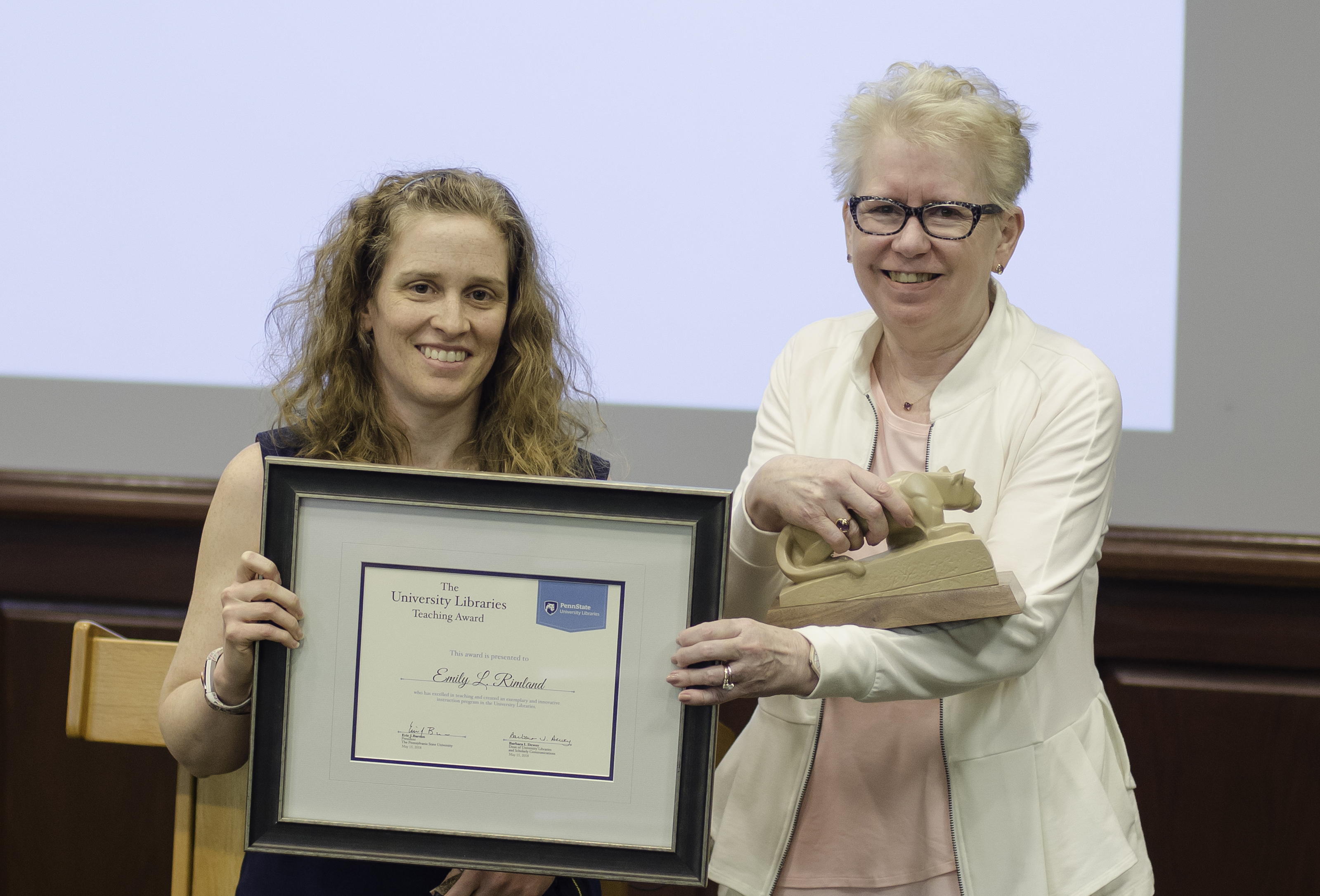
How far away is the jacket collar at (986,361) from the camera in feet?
3.97

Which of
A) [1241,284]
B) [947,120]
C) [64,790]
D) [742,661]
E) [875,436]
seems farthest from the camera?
[64,790]

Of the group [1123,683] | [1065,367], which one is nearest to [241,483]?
[1065,367]

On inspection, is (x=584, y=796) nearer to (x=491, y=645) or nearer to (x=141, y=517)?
(x=491, y=645)

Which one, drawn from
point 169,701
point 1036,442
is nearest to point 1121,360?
point 1036,442

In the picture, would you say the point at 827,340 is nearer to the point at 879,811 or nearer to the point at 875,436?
the point at 875,436

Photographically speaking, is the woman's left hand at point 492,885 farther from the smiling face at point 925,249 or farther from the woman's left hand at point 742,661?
the smiling face at point 925,249

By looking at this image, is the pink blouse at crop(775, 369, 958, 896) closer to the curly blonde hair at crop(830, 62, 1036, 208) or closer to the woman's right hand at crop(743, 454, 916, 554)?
the woman's right hand at crop(743, 454, 916, 554)

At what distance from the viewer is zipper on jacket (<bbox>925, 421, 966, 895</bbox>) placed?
1.15 m

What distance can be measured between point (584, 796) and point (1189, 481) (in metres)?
1.59

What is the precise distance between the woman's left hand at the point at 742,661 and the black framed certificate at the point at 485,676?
0.04 metres

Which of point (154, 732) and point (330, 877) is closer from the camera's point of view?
point (330, 877)

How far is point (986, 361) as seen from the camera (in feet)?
4.01

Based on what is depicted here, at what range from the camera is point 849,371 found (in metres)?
1.29

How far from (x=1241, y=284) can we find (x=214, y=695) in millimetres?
A: 1950
